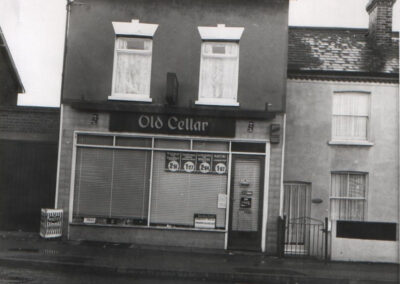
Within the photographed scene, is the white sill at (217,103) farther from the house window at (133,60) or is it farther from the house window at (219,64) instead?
the house window at (133,60)

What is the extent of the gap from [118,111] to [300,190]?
6.33m

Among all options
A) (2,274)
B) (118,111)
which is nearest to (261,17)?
(118,111)

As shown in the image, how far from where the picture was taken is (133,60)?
15.8 m

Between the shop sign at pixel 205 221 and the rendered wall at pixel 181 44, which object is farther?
the rendered wall at pixel 181 44

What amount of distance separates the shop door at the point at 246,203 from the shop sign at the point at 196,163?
0.40 metres

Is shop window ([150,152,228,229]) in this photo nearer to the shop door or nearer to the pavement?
the shop door

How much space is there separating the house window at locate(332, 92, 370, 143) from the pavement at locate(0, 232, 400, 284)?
4457mm

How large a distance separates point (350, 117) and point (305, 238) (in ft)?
13.6

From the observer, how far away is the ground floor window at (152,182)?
15531 millimetres

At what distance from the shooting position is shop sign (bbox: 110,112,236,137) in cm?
1557

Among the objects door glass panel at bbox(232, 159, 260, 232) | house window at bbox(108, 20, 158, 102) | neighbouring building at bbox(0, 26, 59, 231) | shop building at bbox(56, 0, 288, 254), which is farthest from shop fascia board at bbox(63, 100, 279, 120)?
neighbouring building at bbox(0, 26, 59, 231)

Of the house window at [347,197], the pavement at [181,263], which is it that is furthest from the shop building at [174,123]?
the house window at [347,197]

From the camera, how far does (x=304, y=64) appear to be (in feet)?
56.4

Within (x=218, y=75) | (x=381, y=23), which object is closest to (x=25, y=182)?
(x=218, y=75)
